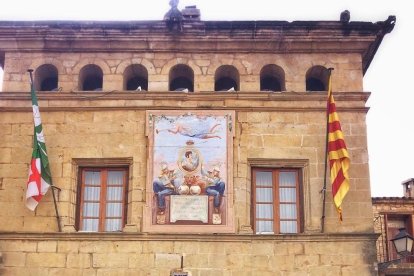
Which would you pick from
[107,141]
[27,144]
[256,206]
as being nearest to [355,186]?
[256,206]

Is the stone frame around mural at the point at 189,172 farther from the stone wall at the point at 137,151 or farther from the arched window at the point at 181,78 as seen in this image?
the arched window at the point at 181,78

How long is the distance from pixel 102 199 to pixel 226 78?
388 centimetres

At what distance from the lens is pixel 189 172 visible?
15.2 m

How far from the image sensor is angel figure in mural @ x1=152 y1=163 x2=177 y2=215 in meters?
15.0

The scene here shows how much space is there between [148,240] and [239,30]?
492 cm

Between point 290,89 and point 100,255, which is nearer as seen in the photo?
point 100,255

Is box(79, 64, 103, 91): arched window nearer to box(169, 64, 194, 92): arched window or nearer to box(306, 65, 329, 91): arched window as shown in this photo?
box(169, 64, 194, 92): arched window

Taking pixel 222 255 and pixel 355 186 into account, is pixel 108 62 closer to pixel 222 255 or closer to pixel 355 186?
pixel 222 255

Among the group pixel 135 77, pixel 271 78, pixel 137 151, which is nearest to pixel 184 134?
pixel 137 151

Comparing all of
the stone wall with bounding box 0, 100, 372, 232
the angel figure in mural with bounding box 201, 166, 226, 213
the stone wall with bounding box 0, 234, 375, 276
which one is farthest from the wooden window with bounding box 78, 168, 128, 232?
the angel figure in mural with bounding box 201, 166, 226, 213

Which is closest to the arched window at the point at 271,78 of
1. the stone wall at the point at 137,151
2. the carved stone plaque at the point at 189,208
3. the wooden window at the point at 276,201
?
the stone wall at the point at 137,151

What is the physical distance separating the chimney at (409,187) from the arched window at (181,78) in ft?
50.9

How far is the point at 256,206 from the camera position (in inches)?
602

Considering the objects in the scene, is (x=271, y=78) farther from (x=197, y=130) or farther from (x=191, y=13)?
(x=191, y=13)
